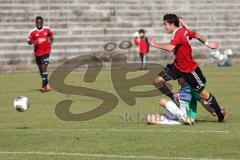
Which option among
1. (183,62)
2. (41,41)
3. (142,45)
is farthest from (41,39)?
(142,45)

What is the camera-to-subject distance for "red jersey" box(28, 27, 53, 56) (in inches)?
1038

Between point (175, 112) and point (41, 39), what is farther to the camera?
point (41, 39)

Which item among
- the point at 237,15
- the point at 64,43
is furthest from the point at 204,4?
the point at 64,43

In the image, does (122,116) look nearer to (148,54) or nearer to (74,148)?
(74,148)

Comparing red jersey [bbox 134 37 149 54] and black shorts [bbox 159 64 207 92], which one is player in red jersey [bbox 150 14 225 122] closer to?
black shorts [bbox 159 64 207 92]

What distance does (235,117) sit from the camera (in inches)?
646

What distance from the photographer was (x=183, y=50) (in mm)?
14859

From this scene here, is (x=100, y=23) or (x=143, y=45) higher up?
(x=100, y=23)

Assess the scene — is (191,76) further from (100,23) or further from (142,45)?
(100,23)

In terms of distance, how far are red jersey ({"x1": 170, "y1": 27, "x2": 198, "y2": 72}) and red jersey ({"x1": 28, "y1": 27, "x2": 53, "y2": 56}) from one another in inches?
469

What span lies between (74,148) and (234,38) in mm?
34723

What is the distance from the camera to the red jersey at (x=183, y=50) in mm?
14703

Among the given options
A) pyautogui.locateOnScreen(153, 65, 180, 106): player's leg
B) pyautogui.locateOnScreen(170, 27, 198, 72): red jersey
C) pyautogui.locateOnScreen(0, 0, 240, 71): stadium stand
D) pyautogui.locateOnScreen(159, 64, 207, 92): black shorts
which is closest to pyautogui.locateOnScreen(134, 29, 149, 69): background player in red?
pyautogui.locateOnScreen(0, 0, 240, 71): stadium stand

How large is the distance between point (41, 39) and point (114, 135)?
13.7m
